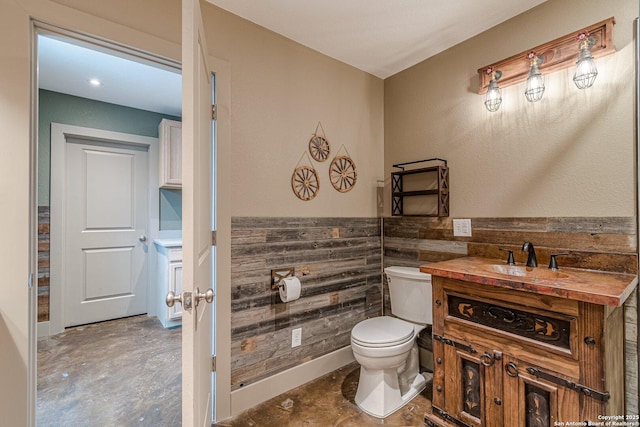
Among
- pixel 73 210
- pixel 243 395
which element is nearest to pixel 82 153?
pixel 73 210

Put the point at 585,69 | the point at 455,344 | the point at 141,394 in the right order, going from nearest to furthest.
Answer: the point at 585,69
the point at 455,344
the point at 141,394

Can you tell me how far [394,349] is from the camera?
1699 millimetres

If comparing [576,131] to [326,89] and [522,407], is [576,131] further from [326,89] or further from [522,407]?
[326,89]

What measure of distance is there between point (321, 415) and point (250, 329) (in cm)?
67

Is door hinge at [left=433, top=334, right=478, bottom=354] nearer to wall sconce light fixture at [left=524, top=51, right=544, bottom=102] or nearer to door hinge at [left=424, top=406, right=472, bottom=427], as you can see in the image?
door hinge at [left=424, top=406, right=472, bottom=427]

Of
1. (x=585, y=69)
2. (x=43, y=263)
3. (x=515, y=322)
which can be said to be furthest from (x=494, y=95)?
(x=43, y=263)

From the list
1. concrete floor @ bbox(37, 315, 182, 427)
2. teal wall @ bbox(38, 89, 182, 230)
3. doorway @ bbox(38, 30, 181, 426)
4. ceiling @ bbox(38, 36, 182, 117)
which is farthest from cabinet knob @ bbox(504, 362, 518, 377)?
teal wall @ bbox(38, 89, 182, 230)

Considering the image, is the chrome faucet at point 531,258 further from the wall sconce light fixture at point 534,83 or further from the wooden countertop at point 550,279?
the wall sconce light fixture at point 534,83

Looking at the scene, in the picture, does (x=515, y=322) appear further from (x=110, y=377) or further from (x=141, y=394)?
(x=110, y=377)

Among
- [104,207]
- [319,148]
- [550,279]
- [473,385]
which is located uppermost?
A: [319,148]

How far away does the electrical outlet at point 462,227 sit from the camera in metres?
1.99

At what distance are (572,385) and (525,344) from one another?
0.63 ft

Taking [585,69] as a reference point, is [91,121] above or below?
above

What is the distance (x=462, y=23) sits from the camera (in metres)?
1.85
